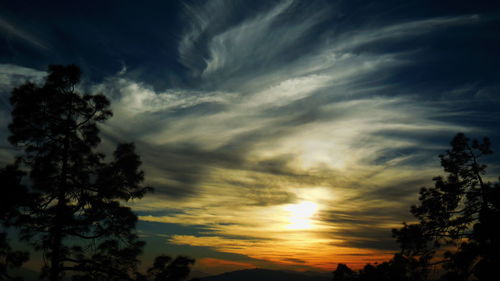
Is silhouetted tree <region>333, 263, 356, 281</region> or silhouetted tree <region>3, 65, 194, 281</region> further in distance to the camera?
silhouetted tree <region>333, 263, 356, 281</region>

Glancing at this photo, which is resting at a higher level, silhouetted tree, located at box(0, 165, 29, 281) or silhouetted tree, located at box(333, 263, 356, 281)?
silhouetted tree, located at box(0, 165, 29, 281)

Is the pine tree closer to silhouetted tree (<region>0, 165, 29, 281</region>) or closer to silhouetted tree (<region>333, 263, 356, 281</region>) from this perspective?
silhouetted tree (<region>0, 165, 29, 281</region>)

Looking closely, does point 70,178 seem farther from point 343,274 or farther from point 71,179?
point 343,274

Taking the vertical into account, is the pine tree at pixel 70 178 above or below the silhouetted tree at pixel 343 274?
above

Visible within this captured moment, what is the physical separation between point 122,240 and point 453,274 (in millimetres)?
18070

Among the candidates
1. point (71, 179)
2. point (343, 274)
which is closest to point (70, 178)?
point (71, 179)

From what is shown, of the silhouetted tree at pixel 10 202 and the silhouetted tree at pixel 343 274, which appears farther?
the silhouetted tree at pixel 343 274

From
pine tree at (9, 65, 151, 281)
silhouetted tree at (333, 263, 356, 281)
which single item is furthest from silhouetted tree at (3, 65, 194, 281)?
silhouetted tree at (333, 263, 356, 281)

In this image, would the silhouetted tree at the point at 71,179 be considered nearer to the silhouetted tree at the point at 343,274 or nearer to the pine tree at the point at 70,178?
the pine tree at the point at 70,178

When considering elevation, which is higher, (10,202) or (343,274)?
(10,202)

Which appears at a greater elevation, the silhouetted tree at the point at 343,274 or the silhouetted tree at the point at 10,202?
the silhouetted tree at the point at 10,202

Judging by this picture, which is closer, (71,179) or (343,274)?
(71,179)

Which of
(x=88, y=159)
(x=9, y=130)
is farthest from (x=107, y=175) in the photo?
(x=9, y=130)

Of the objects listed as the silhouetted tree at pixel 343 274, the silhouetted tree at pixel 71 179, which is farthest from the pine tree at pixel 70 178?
the silhouetted tree at pixel 343 274
